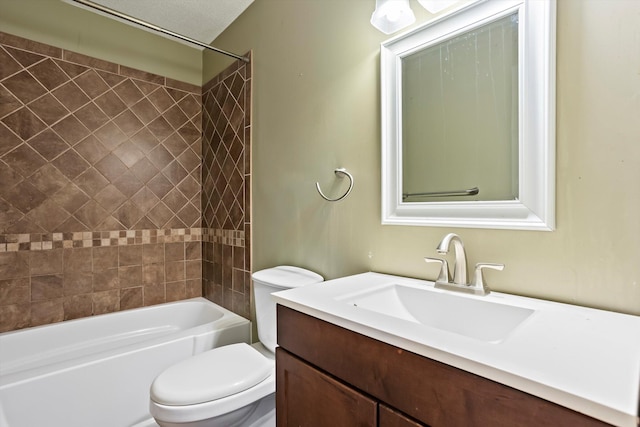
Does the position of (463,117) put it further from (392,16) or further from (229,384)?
(229,384)

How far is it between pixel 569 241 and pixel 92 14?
287 cm

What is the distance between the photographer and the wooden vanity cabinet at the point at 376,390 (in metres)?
0.51

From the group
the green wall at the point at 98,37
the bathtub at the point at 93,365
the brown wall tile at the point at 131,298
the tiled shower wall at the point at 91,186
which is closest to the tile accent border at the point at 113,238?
the tiled shower wall at the point at 91,186

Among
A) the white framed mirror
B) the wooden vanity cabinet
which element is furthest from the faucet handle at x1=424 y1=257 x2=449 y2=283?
the wooden vanity cabinet

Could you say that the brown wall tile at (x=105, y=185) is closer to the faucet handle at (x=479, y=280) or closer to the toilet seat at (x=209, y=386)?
the toilet seat at (x=209, y=386)

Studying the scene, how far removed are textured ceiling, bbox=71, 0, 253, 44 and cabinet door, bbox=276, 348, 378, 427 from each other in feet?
6.90

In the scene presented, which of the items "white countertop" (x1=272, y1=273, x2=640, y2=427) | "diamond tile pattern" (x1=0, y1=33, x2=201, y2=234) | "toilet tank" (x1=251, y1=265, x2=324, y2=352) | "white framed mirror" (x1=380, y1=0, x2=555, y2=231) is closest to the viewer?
"white countertop" (x1=272, y1=273, x2=640, y2=427)

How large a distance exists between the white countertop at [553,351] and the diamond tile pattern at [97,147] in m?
1.59

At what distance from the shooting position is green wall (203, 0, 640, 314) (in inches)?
30.5

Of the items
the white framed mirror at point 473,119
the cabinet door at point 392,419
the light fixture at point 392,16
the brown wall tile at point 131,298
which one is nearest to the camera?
the cabinet door at point 392,419

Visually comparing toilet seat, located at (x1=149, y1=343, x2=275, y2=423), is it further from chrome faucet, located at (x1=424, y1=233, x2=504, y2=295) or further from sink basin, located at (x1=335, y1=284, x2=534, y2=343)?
chrome faucet, located at (x1=424, y1=233, x2=504, y2=295)

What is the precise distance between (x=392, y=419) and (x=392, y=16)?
4.14ft

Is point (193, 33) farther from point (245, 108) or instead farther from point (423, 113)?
point (423, 113)

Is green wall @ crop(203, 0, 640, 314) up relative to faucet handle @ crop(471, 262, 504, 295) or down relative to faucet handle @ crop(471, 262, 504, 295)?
up
